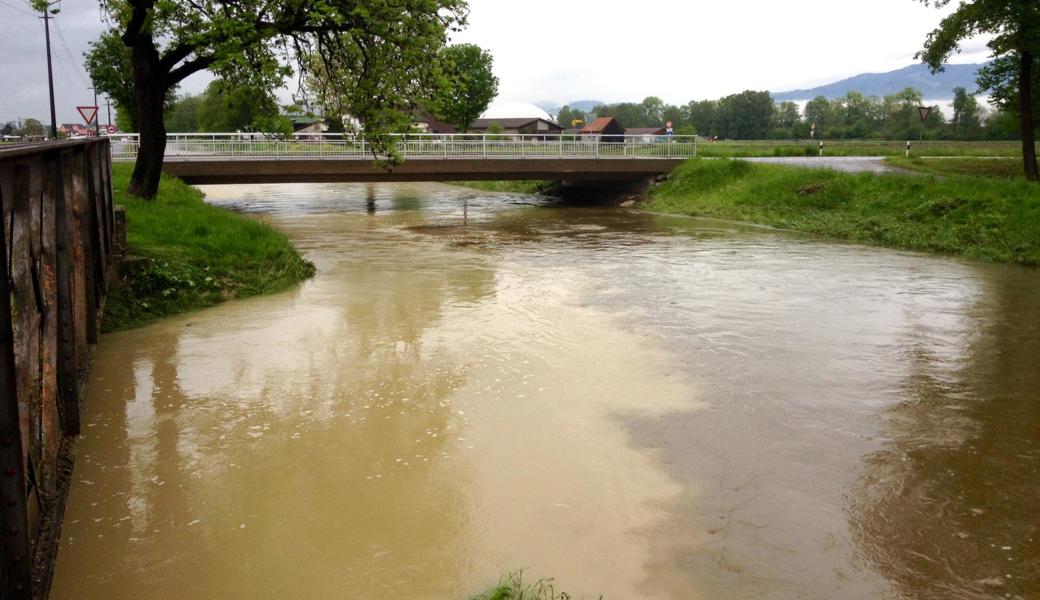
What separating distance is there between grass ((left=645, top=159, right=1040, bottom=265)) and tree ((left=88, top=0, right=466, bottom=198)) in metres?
14.0

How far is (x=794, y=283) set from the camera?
17.3 meters

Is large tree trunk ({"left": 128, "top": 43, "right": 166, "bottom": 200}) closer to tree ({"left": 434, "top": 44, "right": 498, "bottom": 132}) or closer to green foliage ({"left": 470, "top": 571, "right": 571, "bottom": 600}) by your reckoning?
green foliage ({"left": 470, "top": 571, "right": 571, "bottom": 600})

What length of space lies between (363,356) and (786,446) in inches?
227

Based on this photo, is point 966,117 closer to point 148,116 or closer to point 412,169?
point 412,169

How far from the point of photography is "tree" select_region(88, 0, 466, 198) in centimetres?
1784

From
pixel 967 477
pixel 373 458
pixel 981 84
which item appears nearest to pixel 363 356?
pixel 373 458

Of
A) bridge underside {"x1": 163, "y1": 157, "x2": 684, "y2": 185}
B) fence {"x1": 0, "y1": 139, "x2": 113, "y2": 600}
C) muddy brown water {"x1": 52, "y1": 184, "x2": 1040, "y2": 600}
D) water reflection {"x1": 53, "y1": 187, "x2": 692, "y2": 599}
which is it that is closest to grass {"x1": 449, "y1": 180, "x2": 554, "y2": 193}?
bridge underside {"x1": 163, "y1": 157, "x2": 684, "y2": 185}

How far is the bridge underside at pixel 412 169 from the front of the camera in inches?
1254

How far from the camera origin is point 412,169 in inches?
1315

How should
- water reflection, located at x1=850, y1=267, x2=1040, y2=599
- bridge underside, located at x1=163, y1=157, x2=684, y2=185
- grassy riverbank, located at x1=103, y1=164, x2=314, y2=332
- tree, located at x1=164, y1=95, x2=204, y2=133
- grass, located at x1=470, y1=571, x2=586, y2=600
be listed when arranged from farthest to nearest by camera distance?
tree, located at x1=164, y1=95, x2=204, y2=133 < bridge underside, located at x1=163, y1=157, x2=684, y2=185 < grassy riverbank, located at x1=103, y1=164, x2=314, y2=332 < water reflection, located at x1=850, y1=267, x2=1040, y2=599 < grass, located at x1=470, y1=571, x2=586, y2=600

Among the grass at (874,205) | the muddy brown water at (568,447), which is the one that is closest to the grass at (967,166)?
the grass at (874,205)

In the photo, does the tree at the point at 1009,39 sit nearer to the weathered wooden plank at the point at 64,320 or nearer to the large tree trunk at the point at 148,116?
the large tree trunk at the point at 148,116

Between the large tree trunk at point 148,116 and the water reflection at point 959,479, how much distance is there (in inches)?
672

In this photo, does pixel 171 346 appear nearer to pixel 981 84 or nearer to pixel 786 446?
pixel 786 446
